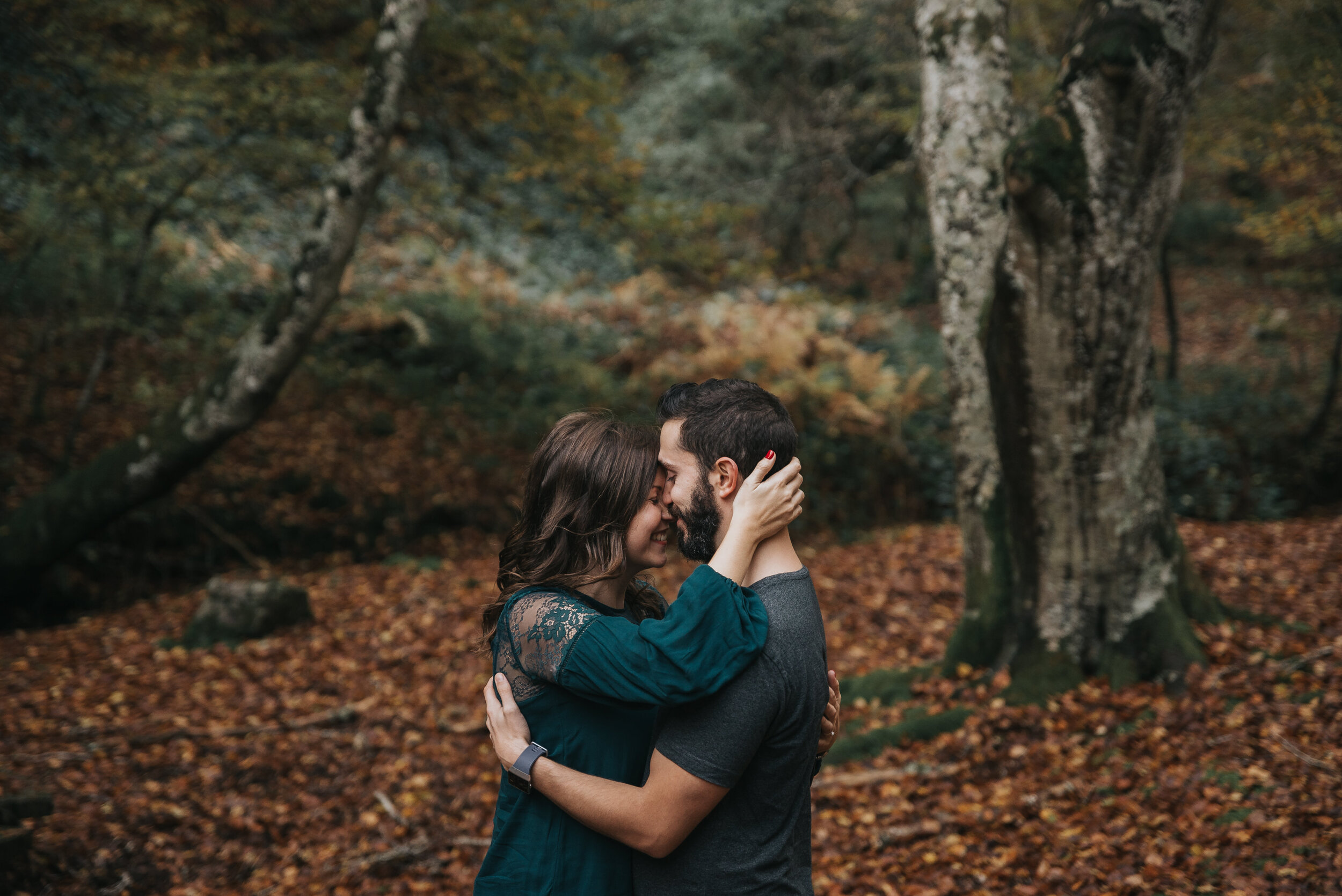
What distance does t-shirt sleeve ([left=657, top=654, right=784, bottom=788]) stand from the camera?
189 centimetres

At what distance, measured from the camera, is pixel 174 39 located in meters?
9.30

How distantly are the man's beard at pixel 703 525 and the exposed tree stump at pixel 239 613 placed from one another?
713cm

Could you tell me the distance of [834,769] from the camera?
5488 millimetres

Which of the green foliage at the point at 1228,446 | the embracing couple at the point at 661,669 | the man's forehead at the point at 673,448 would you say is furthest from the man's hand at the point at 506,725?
the green foliage at the point at 1228,446

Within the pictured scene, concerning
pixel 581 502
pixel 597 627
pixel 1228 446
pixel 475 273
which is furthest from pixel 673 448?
pixel 475 273

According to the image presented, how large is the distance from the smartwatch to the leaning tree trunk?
7157 millimetres

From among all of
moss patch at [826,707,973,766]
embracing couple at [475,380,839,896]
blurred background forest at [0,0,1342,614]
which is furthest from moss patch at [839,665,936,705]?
blurred background forest at [0,0,1342,614]

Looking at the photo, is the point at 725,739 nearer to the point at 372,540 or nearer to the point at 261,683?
the point at 261,683

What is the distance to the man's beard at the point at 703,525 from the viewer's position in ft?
7.15

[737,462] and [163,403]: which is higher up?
[737,462]

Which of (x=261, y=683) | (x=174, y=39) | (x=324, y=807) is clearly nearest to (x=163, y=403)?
(x=174, y=39)

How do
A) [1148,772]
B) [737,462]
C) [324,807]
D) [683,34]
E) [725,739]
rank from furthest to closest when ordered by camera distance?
[683,34] → [324,807] → [1148,772] → [737,462] → [725,739]

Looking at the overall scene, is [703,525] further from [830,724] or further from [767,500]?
[830,724]

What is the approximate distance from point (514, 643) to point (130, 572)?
373 inches
